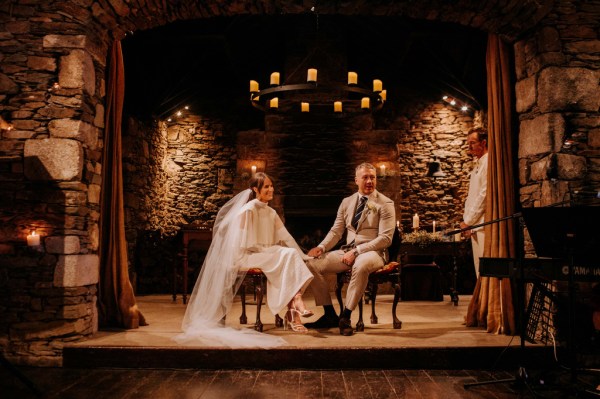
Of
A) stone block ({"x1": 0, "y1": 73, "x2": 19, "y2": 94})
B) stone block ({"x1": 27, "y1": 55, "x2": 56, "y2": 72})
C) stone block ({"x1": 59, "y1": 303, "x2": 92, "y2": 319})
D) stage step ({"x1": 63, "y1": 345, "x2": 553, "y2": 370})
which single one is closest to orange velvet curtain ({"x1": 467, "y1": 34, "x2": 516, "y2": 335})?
stage step ({"x1": 63, "y1": 345, "x2": 553, "y2": 370})

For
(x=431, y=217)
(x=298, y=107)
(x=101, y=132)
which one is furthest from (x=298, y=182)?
(x=101, y=132)

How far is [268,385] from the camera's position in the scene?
2977 mm

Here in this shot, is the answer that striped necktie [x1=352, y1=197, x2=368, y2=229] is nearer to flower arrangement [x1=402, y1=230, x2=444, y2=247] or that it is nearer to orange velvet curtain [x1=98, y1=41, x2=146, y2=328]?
orange velvet curtain [x1=98, y1=41, x2=146, y2=328]

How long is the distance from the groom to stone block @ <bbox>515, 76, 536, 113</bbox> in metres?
1.47

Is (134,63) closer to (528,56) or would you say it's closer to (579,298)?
(528,56)

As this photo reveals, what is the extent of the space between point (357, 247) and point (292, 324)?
3.00 feet

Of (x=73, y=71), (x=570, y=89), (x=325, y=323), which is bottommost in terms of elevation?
(x=325, y=323)

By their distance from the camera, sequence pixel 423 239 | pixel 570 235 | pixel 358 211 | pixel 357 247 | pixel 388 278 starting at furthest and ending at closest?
pixel 423 239, pixel 358 211, pixel 388 278, pixel 357 247, pixel 570 235

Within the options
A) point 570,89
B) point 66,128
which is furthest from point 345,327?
point 66,128

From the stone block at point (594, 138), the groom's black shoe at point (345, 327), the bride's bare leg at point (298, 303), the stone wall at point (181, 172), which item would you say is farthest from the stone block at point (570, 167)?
the stone wall at point (181, 172)

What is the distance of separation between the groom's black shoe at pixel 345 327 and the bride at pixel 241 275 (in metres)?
0.28

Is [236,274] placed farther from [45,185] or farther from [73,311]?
[45,185]

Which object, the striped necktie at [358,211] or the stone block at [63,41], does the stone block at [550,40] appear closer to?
the striped necktie at [358,211]

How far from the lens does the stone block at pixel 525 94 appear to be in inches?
155
